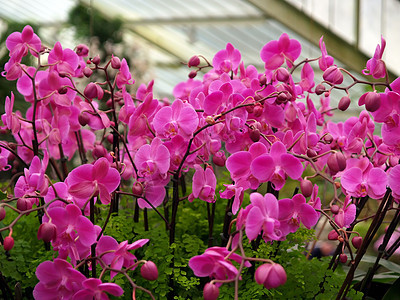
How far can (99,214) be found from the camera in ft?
2.67

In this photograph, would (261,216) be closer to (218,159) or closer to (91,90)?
(218,159)

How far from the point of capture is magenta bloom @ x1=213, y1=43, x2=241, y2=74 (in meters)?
0.81

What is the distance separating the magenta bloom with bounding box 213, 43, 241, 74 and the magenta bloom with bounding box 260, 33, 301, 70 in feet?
0.22

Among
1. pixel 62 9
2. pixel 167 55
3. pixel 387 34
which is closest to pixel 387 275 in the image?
pixel 387 34

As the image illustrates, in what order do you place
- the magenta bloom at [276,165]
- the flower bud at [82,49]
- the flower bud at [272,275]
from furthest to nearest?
the flower bud at [82,49]
the magenta bloom at [276,165]
the flower bud at [272,275]

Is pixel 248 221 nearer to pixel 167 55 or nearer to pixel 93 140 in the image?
pixel 93 140

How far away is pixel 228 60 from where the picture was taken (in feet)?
2.66

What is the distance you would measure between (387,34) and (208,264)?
4.72 meters

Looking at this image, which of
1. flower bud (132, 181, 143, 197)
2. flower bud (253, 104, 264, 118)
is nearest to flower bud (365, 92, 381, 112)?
flower bud (253, 104, 264, 118)

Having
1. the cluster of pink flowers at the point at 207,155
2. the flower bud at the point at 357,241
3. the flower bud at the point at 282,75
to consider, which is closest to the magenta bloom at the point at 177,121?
the cluster of pink flowers at the point at 207,155

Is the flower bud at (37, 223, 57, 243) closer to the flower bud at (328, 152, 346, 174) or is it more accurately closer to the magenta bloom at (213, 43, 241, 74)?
the flower bud at (328, 152, 346, 174)

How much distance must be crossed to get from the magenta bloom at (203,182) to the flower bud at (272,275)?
8.0 inches

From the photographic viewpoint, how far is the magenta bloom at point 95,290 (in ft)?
1.68

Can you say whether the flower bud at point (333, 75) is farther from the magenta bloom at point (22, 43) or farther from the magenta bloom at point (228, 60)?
the magenta bloom at point (22, 43)
